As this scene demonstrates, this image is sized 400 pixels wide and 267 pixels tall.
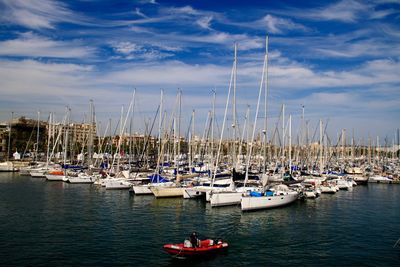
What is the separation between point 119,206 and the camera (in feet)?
146

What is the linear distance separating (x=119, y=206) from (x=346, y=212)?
92.0ft

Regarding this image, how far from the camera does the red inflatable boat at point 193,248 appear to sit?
23.9 metres

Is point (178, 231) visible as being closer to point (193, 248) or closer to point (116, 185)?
point (193, 248)

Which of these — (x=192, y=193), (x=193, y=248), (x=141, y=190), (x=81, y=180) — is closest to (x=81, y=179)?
(x=81, y=180)

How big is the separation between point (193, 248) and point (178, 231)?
8.14m

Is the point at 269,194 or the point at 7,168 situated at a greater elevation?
the point at 269,194

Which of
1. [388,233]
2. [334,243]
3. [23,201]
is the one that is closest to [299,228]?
[334,243]

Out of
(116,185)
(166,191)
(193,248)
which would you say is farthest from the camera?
(116,185)

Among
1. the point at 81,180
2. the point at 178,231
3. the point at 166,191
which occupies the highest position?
the point at 166,191

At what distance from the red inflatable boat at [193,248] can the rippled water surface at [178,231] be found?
58 centimetres

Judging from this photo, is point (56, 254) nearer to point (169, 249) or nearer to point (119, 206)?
point (169, 249)

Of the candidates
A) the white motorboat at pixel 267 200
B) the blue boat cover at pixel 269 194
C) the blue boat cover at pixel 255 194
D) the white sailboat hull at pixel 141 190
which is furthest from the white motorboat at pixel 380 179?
the white sailboat hull at pixel 141 190

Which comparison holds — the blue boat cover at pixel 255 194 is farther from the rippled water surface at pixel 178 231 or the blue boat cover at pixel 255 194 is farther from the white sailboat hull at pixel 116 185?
the white sailboat hull at pixel 116 185

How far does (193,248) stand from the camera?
2428 cm
